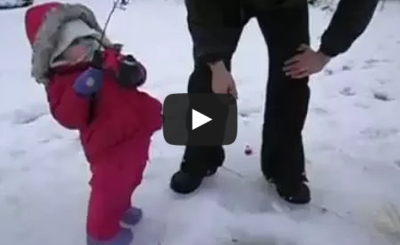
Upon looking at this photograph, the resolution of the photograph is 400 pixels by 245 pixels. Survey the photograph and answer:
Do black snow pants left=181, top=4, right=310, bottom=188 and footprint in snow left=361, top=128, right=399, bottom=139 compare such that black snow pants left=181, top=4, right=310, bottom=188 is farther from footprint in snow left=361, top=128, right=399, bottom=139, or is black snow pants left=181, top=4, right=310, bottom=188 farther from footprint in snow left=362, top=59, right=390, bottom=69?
footprint in snow left=362, top=59, right=390, bottom=69

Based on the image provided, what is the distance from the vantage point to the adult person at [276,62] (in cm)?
185

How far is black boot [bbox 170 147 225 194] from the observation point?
2209mm

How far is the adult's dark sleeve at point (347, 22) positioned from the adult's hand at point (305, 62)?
0.07m

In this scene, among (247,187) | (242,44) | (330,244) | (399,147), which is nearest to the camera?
(330,244)

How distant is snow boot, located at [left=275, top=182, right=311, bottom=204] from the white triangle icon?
0.31 metres

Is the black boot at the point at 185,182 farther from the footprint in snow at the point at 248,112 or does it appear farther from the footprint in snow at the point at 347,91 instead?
the footprint in snow at the point at 347,91

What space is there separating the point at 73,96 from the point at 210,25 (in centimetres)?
39

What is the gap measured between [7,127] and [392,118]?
4.82 feet

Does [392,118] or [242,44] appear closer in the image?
[392,118]

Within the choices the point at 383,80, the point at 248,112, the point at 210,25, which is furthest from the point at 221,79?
the point at 383,80

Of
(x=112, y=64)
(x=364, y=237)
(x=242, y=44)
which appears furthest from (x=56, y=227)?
(x=242, y=44)

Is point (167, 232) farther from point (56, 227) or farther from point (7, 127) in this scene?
point (7, 127)

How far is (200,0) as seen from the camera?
1.82 meters
